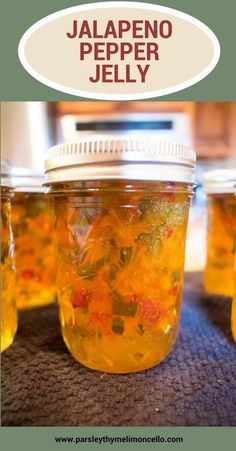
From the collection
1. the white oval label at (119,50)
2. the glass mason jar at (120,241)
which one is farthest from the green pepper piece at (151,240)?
the white oval label at (119,50)

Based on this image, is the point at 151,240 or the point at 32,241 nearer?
the point at 151,240

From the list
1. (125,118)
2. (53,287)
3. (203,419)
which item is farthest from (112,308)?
(125,118)

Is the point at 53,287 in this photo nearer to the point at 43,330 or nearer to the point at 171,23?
the point at 43,330

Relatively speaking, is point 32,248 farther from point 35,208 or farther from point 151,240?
point 151,240

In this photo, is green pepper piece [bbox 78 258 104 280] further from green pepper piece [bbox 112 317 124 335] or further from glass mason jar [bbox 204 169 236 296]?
glass mason jar [bbox 204 169 236 296]

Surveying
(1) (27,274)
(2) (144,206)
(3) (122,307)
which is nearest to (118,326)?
(3) (122,307)

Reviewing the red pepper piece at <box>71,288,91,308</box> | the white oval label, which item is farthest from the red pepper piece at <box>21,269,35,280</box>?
the white oval label

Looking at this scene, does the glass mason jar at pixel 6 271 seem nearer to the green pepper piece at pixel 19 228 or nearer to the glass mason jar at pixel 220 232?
the green pepper piece at pixel 19 228

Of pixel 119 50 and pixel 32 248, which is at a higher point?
pixel 119 50
